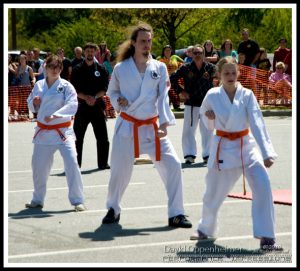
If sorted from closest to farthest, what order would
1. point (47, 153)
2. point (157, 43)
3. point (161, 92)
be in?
point (161, 92) < point (47, 153) < point (157, 43)

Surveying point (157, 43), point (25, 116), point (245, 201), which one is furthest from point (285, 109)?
point (157, 43)

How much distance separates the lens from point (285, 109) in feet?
84.3

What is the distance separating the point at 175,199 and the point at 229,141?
4.21 feet

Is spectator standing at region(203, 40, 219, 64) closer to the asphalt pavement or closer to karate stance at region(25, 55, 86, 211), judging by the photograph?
the asphalt pavement

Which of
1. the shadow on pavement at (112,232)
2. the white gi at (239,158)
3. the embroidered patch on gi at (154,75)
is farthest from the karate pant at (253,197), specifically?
the embroidered patch on gi at (154,75)

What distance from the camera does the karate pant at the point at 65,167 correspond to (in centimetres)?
1118

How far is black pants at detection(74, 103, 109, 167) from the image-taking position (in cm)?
1498

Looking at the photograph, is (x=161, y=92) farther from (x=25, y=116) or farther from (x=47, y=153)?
(x=25, y=116)

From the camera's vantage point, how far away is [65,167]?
1127cm

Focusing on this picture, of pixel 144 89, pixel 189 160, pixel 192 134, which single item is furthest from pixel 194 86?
pixel 144 89

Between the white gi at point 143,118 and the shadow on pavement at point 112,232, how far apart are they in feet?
0.72

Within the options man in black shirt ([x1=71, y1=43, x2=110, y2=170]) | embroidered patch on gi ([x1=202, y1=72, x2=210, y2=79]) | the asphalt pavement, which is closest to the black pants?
man in black shirt ([x1=71, y1=43, x2=110, y2=170])

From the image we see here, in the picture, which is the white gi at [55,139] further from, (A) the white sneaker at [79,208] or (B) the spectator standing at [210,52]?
(B) the spectator standing at [210,52]

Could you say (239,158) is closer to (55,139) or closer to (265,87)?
(55,139)
